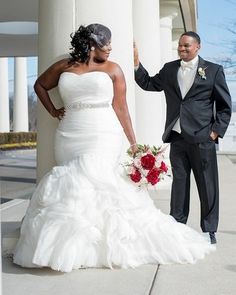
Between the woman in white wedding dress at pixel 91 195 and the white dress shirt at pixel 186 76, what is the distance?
678 millimetres

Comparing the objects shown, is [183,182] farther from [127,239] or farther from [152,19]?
[152,19]

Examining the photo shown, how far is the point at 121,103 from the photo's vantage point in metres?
5.14

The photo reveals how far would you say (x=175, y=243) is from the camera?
4.87 metres

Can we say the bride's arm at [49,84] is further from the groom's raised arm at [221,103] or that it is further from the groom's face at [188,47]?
the groom's raised arm at [221,103]

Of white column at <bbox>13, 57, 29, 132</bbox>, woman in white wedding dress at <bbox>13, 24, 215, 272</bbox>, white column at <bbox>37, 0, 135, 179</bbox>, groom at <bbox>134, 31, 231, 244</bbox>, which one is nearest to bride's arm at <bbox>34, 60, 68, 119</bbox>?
woman in white wedding dress at <bbox>13, 24, 215, 272</bbox>

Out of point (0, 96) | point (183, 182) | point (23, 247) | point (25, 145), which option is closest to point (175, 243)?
point (183, 182)

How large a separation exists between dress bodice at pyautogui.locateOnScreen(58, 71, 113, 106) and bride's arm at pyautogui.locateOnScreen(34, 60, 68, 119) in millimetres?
106

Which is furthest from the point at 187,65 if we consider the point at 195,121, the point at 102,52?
the point at 102,52

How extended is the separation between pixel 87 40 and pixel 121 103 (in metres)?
0.66

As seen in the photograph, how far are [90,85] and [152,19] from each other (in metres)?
6.56

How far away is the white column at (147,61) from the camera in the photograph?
10875 millimetres

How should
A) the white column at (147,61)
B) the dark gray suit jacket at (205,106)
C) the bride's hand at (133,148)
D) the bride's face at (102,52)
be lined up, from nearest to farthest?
the bride's face at (102,52) < the bride's hand at (133,148) < the dark gray suit jacket at (205,106) < the white column at (147,61)

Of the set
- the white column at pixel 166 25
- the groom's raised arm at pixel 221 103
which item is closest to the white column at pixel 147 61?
the white column at pixel 166 25

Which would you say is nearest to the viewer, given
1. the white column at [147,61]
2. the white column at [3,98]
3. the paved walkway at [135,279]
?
the paved walkway at [135,279]
